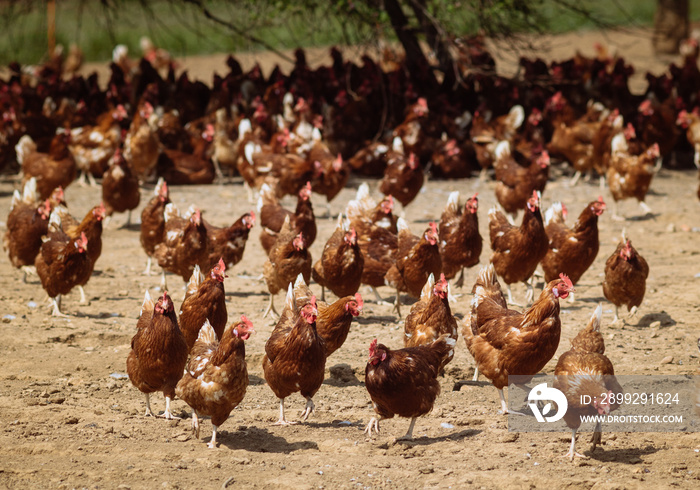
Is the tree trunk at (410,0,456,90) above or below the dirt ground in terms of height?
above

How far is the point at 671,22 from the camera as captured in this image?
2373 centimetres

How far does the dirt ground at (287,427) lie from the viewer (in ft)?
16.7

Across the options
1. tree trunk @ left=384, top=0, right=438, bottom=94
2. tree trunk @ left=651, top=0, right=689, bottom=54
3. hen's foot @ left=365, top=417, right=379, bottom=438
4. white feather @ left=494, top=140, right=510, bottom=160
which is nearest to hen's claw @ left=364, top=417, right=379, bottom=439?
hen's foot @ left=365, top=417, right=379, bottom=438

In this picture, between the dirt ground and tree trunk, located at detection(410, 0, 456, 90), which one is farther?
tree trunk, located at detection(410, 0, 456, 90)

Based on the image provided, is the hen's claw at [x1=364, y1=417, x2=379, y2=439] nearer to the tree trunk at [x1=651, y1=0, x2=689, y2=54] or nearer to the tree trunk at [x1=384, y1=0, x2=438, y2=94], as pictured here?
the tree trunk at [x1=384, y1=0, x2=438, y2=94]

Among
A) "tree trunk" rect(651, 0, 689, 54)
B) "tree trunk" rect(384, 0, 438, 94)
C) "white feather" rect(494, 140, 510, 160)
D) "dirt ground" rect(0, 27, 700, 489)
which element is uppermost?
"tree trunk" rect(651, 0, 689, 54)

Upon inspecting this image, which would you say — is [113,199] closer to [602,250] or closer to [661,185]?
[602,250]

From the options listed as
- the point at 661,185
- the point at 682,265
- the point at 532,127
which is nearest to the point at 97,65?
the point at 532,127

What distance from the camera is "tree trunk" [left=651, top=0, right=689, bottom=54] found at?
23375mm

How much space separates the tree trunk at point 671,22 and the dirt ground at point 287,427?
51.6ft

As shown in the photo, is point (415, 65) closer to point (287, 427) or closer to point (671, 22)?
point (287, 427)

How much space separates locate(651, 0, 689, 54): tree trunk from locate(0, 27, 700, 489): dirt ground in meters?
15.7

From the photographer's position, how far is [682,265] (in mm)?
9852

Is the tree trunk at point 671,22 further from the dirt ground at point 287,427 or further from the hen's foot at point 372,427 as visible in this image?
the hen's foot at point 372,427
